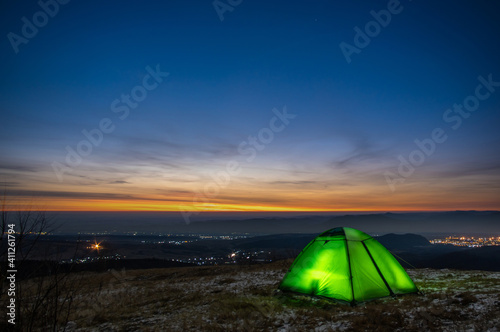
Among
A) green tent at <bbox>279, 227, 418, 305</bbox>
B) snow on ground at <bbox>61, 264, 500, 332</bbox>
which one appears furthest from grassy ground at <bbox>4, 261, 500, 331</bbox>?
green tent at <bbox>279, 227, 418, 305</bbox>

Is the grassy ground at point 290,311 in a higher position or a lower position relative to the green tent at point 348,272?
lower

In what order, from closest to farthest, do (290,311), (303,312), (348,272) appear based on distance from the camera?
(303,312) < (290,311) < (348,272)

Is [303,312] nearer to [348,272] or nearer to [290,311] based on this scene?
[290,311]

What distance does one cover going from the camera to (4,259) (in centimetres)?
457

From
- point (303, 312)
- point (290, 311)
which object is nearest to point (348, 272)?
point (303, 312)

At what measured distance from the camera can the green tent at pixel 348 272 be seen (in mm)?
9438

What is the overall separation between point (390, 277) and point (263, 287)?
20.0 ft

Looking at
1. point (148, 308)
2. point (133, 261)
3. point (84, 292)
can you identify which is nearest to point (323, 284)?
point (148, 308)

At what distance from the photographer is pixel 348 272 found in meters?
9.51

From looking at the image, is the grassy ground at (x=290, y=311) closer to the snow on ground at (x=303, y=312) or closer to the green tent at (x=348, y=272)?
the snow on ground at (x=303, y=312)

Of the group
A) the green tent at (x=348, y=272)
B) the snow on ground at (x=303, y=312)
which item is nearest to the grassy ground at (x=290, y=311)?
the snow on ground at (x=303, y=312)

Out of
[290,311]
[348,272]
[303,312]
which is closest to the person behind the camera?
[303,312]

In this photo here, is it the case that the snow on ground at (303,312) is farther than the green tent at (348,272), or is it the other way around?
the green tent at (348,272)

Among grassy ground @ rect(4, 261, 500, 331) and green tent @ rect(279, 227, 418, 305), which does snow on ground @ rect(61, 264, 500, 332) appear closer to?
grassy ground @ rect(4, 261, 500, 331)
